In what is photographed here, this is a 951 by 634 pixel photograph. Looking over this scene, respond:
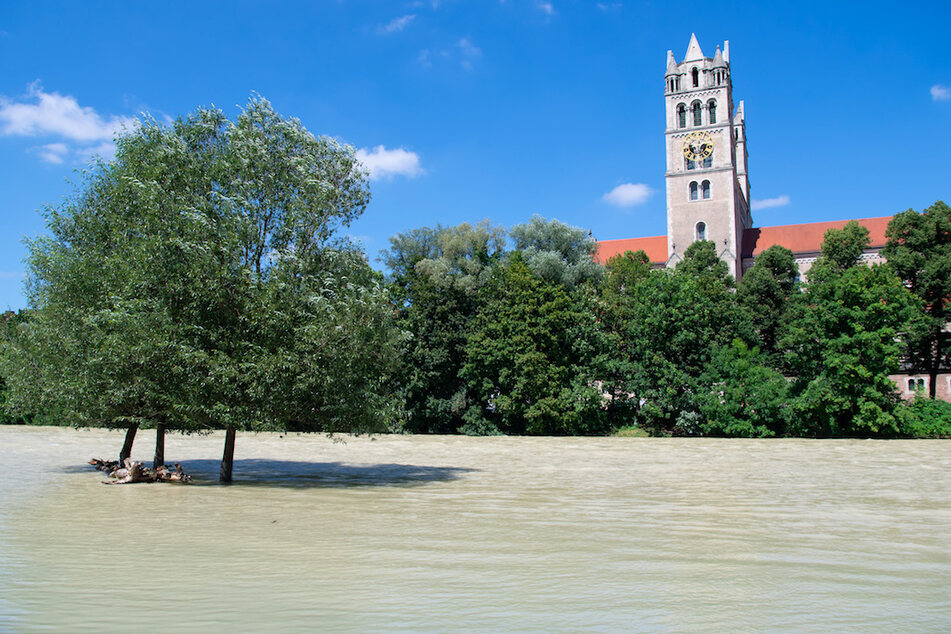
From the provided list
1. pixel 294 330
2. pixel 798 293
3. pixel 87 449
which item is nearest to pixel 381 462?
pixel 294 330

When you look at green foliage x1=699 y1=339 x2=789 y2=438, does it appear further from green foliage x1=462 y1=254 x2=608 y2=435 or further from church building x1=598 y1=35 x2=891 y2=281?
church building x1=598 y1=35 x2=891 y2=281

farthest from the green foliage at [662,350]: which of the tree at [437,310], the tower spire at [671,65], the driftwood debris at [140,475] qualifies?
the tower spire at [671,65]

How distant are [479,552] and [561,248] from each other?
147ft

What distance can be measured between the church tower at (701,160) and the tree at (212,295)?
63.9m

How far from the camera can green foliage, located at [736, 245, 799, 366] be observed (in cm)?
5750

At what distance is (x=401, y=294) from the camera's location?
47.1 metres

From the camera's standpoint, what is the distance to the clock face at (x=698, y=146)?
8125 cm

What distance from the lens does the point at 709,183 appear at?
262 ft

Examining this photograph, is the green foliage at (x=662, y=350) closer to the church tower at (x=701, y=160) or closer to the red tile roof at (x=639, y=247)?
the church tower at (x=701, y=160)

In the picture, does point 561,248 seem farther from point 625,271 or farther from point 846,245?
point 846,245

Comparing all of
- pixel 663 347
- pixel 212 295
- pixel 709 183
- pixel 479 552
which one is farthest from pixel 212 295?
pixel 709 183

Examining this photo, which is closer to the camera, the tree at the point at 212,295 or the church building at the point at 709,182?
the tree at the point at 212,295

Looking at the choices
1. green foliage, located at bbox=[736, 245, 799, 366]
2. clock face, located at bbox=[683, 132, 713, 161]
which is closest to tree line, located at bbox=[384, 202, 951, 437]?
green foliage, located at bbox=[736, 245, 799, 366]

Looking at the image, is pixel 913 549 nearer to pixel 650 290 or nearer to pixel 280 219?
pixel 280 219
